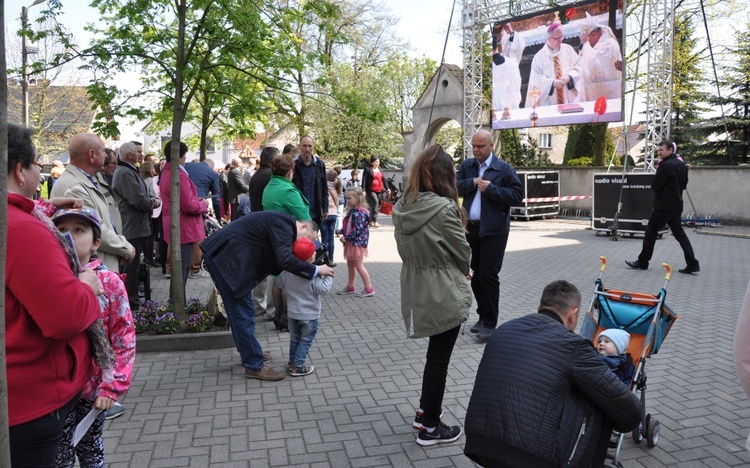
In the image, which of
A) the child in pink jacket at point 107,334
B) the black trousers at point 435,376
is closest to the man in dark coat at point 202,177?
the black trousers at point 435,376

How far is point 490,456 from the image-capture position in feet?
9.06

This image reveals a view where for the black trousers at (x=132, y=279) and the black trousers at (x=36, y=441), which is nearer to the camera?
the black trousers at (x=36, y=441)

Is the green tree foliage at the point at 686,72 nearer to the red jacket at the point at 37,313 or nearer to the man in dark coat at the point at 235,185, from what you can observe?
the man in dark coat at the point at 235,185

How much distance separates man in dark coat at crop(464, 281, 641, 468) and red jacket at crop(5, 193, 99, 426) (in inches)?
67.6

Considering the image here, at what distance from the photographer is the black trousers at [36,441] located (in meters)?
2.14

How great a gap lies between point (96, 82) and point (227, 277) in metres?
3.09

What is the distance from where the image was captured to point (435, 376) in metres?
4.10

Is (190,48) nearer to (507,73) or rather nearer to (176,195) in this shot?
(176,195)

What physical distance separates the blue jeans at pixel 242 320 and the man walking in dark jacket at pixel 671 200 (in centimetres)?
779

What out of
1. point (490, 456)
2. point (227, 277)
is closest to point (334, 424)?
point (227, 277)

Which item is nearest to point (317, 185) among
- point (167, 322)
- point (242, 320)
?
point (167, 322)

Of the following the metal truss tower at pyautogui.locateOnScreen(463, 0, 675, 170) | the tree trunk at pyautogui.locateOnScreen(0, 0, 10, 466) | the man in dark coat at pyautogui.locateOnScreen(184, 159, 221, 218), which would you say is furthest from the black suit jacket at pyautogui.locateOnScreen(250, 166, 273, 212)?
the metal truss tower at pyautogui.locateOnScreen(463, 0, 675, 170)

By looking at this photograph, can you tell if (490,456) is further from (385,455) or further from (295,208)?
(295,208)

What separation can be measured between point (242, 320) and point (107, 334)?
243 cm
